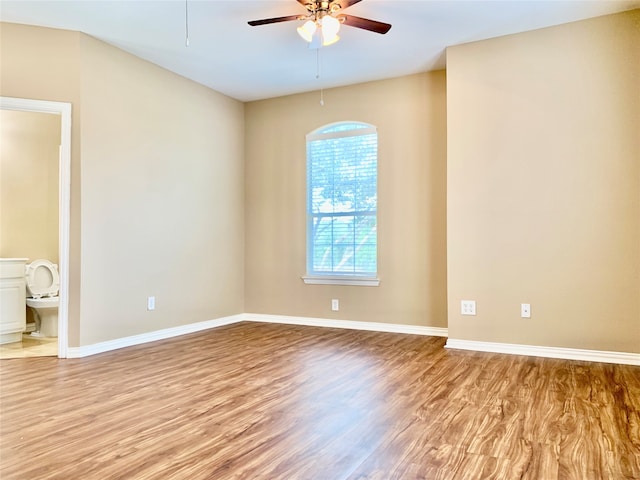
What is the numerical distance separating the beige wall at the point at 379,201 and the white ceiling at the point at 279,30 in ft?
1.33

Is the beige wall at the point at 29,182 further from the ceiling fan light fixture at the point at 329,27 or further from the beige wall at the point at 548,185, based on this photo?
the beige wall at the point at 548,185

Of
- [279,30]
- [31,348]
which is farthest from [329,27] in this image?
[31,348]

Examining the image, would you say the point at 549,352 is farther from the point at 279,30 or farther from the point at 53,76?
the point at 53,76

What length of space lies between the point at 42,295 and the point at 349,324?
11.3ft

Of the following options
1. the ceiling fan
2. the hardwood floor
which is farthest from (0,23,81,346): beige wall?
the ceiling fan

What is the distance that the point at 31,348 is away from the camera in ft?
13.8

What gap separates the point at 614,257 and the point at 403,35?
8.44ft

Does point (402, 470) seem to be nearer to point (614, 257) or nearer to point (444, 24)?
point (614, 257)

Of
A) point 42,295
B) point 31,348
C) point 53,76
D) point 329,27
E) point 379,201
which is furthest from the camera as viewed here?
point 379,201

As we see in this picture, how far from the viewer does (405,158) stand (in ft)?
16.0

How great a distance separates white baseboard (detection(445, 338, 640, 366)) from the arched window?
1.28 meters

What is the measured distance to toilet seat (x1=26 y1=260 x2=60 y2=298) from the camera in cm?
485

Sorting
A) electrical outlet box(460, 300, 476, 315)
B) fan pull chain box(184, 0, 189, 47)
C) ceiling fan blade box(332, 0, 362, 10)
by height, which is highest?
fan pull chain box(184, 0, 189, 47)

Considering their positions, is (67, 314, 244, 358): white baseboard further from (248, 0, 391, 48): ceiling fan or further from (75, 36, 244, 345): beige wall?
(248, 0, 391, 48): ceiling fan
